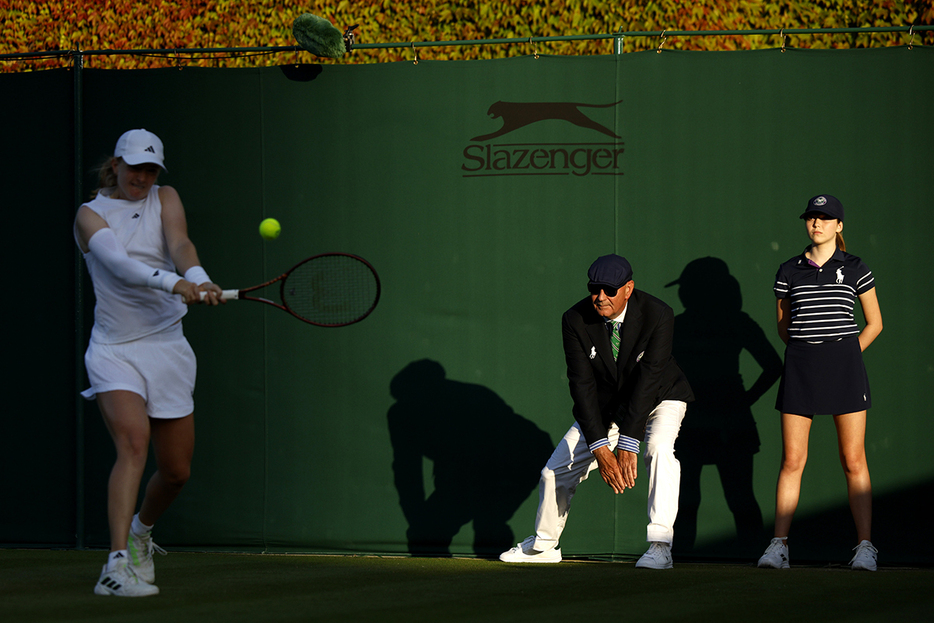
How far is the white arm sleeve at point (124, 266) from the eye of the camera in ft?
13.2

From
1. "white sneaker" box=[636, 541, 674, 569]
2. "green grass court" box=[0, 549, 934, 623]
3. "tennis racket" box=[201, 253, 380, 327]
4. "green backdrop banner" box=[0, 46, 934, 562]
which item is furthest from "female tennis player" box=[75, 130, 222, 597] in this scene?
"white sneaker" box=[636, 541, 674, 569]

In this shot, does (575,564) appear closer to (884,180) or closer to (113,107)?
(884,180)

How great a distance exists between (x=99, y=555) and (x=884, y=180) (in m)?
4.68

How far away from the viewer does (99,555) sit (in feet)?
18.2

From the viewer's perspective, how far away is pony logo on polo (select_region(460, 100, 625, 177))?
5.51 m

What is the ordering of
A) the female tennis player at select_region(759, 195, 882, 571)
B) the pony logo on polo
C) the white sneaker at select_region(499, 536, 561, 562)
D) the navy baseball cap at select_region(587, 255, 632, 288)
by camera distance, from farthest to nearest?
the pony logo on polo, the white sneaker at select_region(499, 536, 561, 562), the female tennis player at select_region(759, 195, 882, 571), the navy baseball cap at select_region(587, 255, 632, 288)

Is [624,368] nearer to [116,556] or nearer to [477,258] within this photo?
[477,258]

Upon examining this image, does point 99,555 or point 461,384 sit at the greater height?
point 461,384

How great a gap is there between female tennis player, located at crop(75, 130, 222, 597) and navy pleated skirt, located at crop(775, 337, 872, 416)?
282cm

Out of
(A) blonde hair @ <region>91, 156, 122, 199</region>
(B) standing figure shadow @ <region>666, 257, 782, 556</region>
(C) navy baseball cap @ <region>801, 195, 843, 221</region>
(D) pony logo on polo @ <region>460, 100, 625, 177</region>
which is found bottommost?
(B) standing figure shadow @ <region>666, 257, 782, 556</region>

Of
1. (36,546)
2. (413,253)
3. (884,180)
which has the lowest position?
(36,546)

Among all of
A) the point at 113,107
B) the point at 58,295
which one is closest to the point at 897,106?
the point at 113,107

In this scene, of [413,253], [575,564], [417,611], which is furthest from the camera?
[413,253]

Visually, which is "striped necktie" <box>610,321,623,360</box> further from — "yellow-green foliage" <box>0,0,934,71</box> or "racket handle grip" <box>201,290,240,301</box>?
"yellow-green foliage" <box>0,0,934,71</box>
